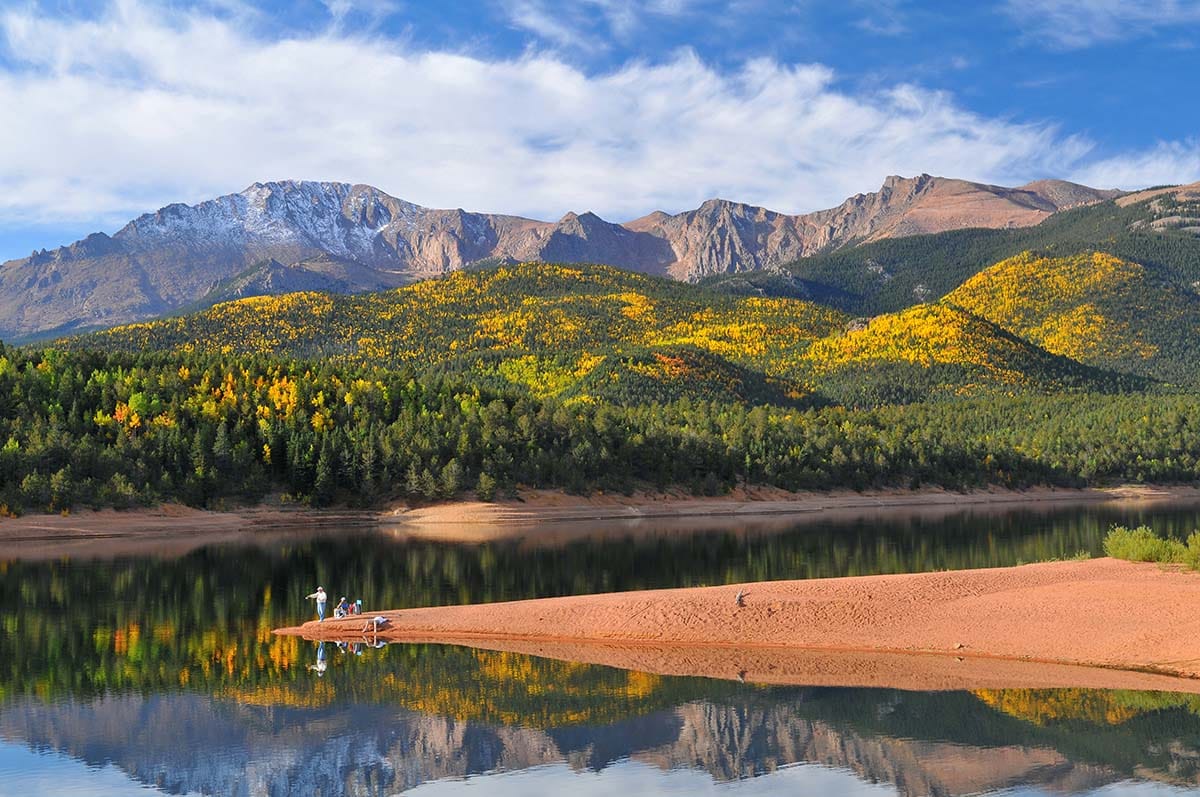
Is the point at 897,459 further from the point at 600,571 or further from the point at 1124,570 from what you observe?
the point at 1124,570

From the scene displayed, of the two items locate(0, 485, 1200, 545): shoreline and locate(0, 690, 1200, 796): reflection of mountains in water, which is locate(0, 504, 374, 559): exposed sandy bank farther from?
locate(0, 690, 1200, 796): reflection of mountains in water

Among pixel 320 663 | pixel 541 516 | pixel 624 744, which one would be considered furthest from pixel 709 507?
pixel 624 744

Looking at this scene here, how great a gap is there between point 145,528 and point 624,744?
9911cm

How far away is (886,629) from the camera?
49219mm

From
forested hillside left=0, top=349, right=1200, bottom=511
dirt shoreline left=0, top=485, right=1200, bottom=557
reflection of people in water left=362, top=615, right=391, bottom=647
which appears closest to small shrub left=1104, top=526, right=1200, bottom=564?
reflection of people in water left=362, top=615, right=391, bottom=647

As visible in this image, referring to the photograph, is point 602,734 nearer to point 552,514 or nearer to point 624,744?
point 624,744

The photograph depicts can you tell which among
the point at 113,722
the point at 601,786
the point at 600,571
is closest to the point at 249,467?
the point at 600,571

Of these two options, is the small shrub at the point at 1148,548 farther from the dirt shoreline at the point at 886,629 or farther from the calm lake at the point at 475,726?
the calm lake at the point at 475,726

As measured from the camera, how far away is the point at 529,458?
151 meters

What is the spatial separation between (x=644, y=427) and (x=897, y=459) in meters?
36.6

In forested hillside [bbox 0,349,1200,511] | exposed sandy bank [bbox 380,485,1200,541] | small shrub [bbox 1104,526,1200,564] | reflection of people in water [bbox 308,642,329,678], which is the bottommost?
exposed sandy bank [bbox 380,485,1200,541]

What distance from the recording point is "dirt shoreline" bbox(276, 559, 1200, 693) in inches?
1709

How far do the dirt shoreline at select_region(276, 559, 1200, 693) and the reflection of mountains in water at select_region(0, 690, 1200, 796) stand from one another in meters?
5.10

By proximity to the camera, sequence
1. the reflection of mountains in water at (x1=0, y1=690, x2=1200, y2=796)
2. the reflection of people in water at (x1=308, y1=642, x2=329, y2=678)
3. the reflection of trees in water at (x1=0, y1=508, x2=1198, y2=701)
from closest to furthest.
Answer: the reflection of mountains in water at (x1=0, y1=690, x2=1200, y2=796) → the reflection of people in water at (x1=308, y1=642, x2=329, y2=678) → the reflection of trees in water at (x1=0, y1=508, x2=1198, y2=701)
